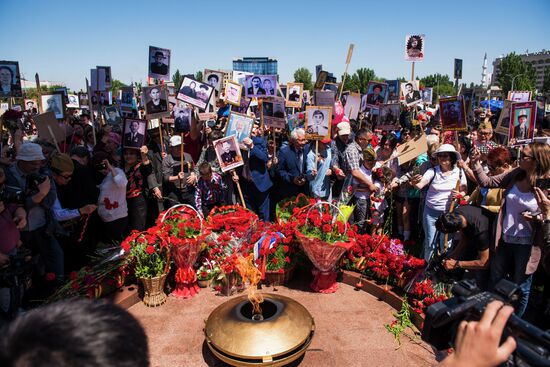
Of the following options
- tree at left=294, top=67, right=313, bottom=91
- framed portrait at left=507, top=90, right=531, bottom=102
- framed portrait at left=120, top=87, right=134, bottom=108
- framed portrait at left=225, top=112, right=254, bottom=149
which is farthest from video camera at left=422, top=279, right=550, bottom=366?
tree at left=294, top=67, right=313, bottom=91

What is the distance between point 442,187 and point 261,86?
17.1ft

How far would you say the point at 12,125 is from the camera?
980cm

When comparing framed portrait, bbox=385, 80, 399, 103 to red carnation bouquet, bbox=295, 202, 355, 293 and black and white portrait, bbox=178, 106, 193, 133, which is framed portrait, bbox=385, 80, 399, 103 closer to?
black and white portrait, bbox=178, 106, 193, 133

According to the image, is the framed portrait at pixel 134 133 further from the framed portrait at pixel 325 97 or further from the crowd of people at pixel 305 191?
the framed portrait at pixel 325 97

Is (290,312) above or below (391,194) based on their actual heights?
below

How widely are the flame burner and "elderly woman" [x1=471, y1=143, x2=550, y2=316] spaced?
7.81 ft

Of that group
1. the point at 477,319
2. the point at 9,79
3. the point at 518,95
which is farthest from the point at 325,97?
the point at 518,95

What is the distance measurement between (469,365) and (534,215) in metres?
3.36

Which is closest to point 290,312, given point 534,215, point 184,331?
point 184,331

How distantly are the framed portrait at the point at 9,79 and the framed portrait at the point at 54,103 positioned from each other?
159 centimetres

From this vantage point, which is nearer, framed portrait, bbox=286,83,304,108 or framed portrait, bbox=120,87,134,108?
framed portrait, bbox=286,83,304,108

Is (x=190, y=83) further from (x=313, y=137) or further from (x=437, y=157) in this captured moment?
(x=437, y=157)

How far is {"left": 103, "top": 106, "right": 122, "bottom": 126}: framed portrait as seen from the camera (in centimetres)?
1234

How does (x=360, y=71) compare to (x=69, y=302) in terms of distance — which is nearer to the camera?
(x=69, y=302)
